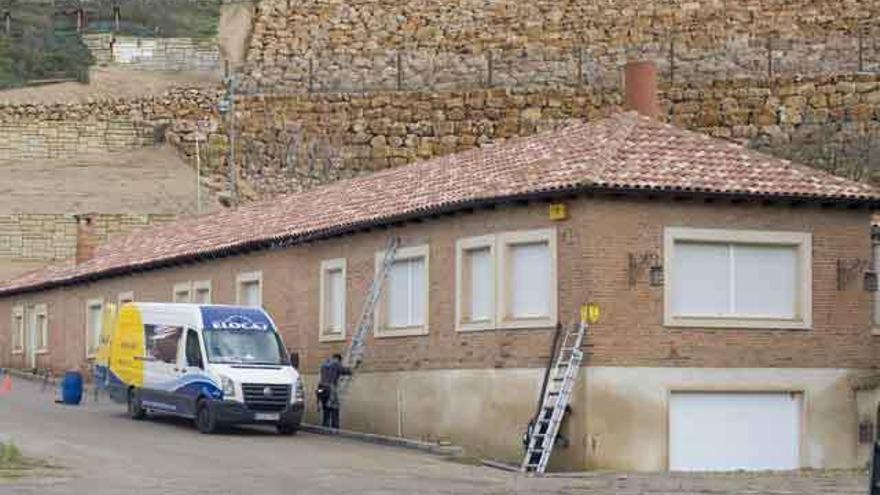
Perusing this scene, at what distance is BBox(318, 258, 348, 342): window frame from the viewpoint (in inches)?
1483

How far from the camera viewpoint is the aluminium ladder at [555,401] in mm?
30094

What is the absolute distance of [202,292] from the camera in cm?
4366

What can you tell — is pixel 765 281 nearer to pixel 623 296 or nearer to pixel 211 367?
pixel 623 296

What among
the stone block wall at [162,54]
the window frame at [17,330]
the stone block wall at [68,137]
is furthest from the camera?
the stone block wall at [162,54]

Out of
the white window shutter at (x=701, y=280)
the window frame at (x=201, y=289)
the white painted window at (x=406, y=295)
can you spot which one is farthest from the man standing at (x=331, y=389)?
the white window shutter at (x=701, y=280)

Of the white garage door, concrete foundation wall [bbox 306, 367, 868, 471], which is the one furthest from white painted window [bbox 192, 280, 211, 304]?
the white garage door

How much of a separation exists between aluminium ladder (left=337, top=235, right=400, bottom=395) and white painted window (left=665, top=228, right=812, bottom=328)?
624 cm

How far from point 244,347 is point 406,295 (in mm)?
3087

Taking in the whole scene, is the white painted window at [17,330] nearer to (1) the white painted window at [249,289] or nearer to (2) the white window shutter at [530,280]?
(1) the white painted window at [249,289]

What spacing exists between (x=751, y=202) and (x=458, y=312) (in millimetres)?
5355

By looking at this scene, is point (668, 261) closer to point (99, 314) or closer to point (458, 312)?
point (458, 312)

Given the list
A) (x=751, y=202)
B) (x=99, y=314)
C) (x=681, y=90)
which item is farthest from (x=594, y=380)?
(x=681, y=90)

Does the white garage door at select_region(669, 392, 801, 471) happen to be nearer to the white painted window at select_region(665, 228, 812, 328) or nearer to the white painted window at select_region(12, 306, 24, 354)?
the white painted window at select_region(665, 228, 812, 328)

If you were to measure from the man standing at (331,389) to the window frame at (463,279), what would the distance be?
3852 millimetres
